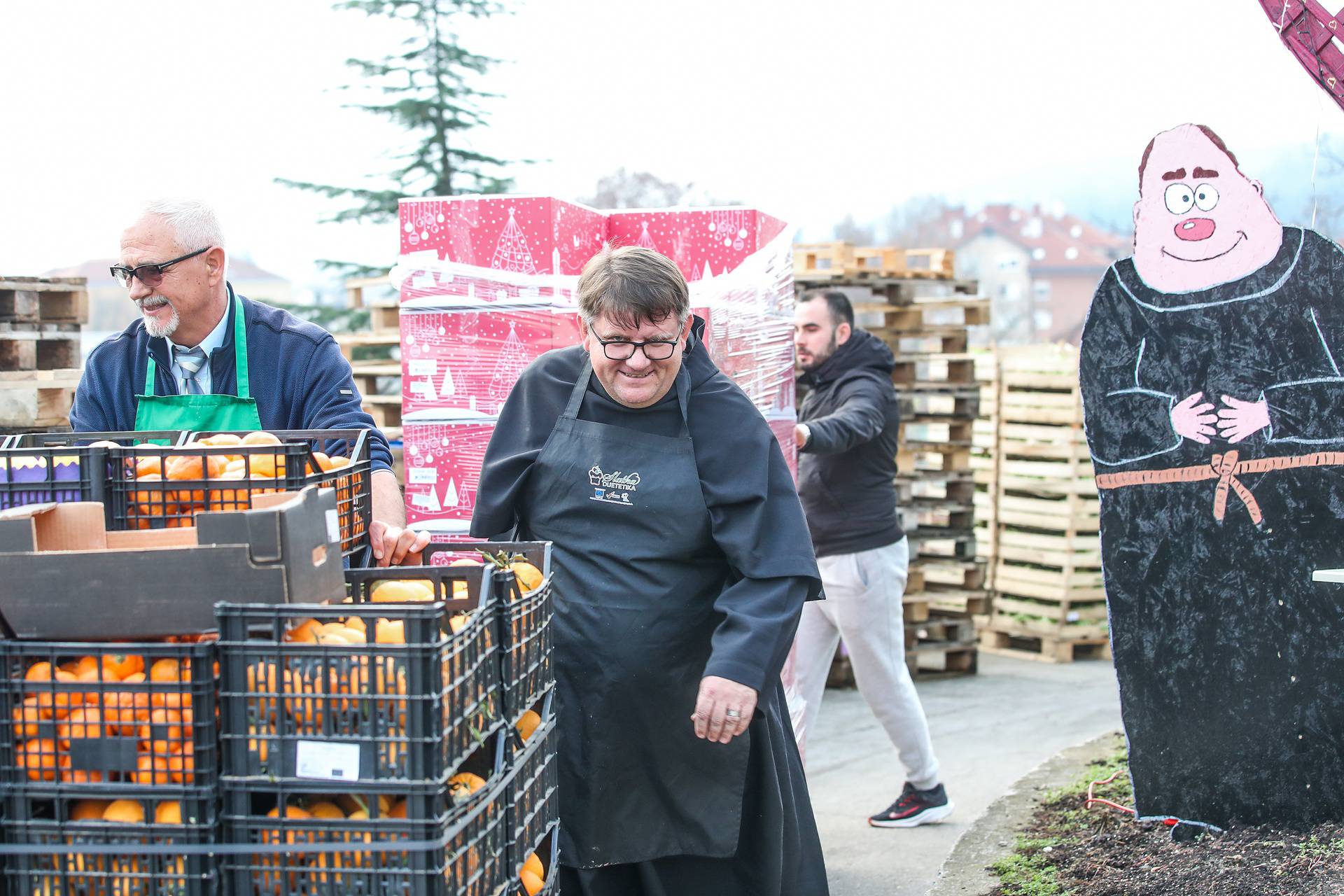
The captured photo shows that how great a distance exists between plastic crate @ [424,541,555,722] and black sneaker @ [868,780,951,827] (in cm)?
332

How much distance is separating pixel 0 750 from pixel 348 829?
571 mm

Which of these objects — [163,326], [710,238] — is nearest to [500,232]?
[710,238]

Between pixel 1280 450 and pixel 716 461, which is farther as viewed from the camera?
pixel 1280 450

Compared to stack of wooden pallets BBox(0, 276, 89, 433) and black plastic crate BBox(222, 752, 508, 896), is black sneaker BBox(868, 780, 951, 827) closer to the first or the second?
stack of wooden pallets BBox(0, 276, 89, 433)

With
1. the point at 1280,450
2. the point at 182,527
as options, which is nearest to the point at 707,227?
the point at 1280,450

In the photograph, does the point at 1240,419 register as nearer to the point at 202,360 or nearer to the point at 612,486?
the point at 612,486

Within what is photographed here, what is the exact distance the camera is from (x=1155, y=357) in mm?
4832

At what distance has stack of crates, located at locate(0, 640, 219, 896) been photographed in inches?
80.3

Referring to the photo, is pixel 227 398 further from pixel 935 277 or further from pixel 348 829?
pixel 935 277

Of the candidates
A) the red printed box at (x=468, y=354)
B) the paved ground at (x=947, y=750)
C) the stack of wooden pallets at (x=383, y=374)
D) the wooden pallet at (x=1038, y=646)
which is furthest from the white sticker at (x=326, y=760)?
the wooden pallet at (x=1038, y=646)

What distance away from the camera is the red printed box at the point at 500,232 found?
4453 mm

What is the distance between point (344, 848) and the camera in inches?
79.8

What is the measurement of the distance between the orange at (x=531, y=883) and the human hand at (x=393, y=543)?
80 cm

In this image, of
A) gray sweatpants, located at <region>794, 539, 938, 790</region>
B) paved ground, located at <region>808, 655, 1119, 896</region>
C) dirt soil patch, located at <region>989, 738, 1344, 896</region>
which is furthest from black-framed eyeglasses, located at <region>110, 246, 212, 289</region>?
dirt soil patch, located at <region>989, 738, 1344, 896</region>
